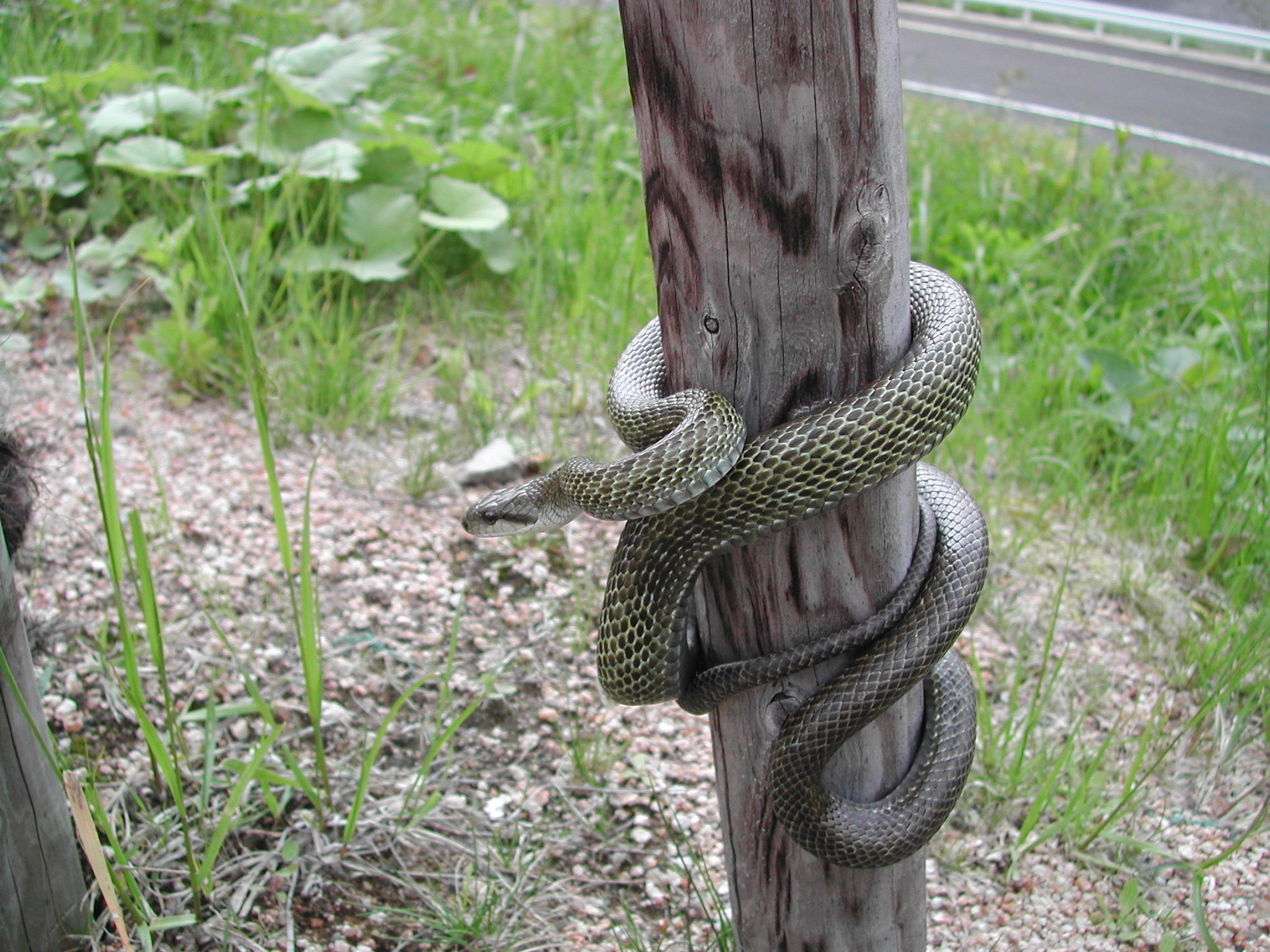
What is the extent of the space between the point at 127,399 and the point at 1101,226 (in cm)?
491

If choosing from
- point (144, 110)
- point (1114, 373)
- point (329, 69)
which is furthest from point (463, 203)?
point (1114, 373)

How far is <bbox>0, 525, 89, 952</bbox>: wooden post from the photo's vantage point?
76.3 inches

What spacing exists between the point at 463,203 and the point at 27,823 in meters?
3.16

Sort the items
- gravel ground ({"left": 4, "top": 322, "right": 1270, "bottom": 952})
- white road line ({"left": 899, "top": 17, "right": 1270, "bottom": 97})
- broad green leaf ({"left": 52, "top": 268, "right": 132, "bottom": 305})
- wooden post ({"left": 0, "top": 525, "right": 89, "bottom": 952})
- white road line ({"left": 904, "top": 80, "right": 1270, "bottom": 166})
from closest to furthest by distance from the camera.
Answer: wooden post ({"left": 0, "top": 525, "right": 89, "bottom": 952}) → gravel ground ({"left": 4, "top": 322, "right": 1270, "bottom": 952}) → broad green leaf ({"left": 52, "top": 268, "right": 132, "bottom": 305}) → white road line ({"left": 904, "top": 80, "right": 1270, "bottom": 166}) → white road line ({"left": 899, "top": 17, "right": 1270, "bottom": 97})

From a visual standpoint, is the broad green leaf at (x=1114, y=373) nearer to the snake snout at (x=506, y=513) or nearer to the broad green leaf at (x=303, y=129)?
the snake snout at (x=506, y=513)

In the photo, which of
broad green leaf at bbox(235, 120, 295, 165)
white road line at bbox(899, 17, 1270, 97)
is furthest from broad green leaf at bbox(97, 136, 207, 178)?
white road line at bbox(899, 17, 1270, 97)

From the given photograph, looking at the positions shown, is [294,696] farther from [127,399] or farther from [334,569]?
[127,399]

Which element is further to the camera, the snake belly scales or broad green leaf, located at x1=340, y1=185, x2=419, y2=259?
broad green leaf, located at x1=340, y1=185, x2=419, y2=259

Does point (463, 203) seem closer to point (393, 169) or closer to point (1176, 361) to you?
point (393, 169)

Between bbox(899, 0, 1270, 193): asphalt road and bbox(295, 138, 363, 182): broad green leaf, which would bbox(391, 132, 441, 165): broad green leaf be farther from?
bbox(899, 0, 1270, 193): asphalt road

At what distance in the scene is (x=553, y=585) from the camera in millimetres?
3406

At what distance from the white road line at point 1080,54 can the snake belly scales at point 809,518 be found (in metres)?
11.3

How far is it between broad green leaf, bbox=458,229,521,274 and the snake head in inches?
93.2

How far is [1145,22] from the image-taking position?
11.9 metres
